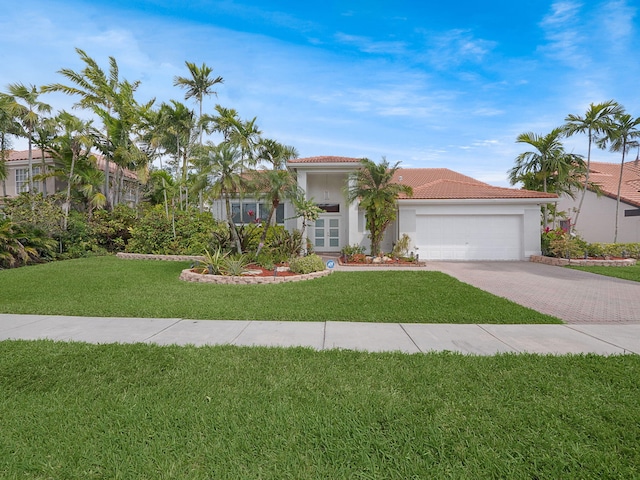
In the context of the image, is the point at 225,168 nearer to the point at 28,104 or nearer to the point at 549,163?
the point at 28,104

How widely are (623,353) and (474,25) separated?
414 inches

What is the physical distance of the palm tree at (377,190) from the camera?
13703 millimetres

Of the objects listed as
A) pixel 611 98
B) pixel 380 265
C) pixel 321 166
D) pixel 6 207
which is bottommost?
pixel 380 265

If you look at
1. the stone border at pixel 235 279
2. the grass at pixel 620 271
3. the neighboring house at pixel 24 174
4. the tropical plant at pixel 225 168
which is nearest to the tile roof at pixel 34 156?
the neighboring house at pixel 24 174

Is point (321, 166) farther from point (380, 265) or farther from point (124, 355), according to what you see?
point (124, 355)

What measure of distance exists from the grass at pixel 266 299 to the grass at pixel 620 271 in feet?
20.5

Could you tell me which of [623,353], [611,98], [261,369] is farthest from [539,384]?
[611,98]

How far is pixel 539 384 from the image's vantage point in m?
3.23

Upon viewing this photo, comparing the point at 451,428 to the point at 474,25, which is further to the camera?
the point at 474,25

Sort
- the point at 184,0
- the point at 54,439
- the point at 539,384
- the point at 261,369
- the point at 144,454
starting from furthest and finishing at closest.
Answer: the point at 184,0
the point at 261,369
the point at 539,384
the point at 54,439
the point at 144,454

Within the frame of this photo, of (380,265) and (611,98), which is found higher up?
(611,98)

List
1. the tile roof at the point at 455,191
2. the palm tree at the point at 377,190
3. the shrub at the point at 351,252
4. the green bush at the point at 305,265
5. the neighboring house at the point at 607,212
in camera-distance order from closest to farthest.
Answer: the green bush at the point at 305,265 → the palm tree at the point at 377,190 → the shrub at the point at 351,252 → the tile roof at the point at 455,191 → the neighboring house at the point at 607,212

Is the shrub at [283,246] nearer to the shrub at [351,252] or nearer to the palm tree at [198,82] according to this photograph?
the shrub at [351,252]

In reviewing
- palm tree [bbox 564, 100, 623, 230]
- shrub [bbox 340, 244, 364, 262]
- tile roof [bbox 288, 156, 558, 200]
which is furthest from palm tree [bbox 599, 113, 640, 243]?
shrub [bbox 340, 244, 364, 262]
